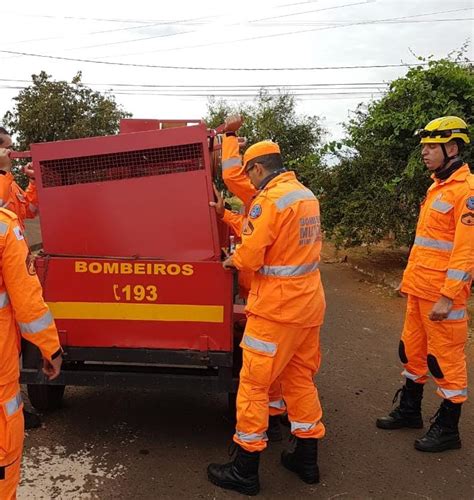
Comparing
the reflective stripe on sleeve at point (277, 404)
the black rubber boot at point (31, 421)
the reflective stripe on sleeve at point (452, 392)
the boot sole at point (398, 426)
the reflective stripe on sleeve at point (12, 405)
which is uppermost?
the reflective stripe on sleeve at point (12, 405)

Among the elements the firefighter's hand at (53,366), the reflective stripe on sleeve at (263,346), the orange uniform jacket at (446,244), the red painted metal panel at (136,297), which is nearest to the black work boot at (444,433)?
the orange uniform jacket at (446,244)

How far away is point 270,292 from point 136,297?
845mm

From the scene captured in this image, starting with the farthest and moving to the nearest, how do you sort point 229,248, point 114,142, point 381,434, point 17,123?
point 17,123, point 229,248, point 381,434, point 114,142

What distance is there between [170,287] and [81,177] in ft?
2.84

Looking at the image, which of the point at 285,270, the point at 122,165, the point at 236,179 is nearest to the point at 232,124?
the point at 236,179

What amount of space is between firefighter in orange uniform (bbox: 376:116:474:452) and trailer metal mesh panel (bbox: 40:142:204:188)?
158cm

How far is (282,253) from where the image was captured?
117 inches

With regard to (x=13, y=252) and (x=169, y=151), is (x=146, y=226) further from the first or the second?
(x=13, y=252)

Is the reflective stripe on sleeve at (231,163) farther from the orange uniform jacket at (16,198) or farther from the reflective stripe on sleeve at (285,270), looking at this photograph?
the orange uniform jacket at (16,198)

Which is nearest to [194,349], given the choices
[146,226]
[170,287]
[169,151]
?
[170,287]

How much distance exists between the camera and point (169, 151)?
3.23 metres

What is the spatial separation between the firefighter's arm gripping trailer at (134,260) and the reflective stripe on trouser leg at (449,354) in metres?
1.34

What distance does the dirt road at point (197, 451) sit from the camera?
3064 millimetres

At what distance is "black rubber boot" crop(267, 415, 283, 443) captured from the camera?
12.0 feet
